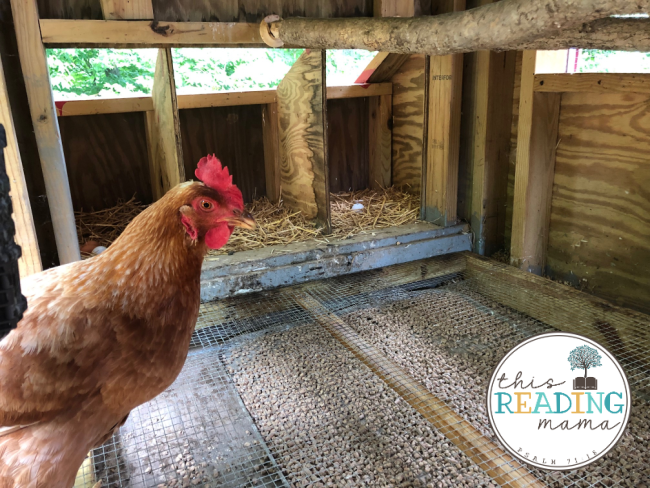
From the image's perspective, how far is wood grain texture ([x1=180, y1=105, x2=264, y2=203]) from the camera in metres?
3.25

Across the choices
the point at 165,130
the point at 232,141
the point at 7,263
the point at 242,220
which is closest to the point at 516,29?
the point at 242,220

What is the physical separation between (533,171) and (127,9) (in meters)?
2.06

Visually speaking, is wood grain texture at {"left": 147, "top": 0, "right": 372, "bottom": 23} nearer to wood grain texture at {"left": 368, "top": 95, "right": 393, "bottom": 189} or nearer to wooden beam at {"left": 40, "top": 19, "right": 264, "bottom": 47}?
wooden beam at {"left": 40, "top": 19, "right": 264, "bottom": 47}

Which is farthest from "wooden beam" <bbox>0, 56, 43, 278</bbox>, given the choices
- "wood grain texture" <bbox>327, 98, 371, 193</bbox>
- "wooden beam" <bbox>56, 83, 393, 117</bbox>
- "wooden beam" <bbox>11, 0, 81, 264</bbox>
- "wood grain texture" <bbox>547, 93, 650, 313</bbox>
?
"wood grain texture" <bbox>547, 93, 650, 313</bbox>

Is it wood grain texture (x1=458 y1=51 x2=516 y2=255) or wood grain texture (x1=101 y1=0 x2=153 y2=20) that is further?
wood grain texture (x1=458 y1=51 x2=516 y2=255)

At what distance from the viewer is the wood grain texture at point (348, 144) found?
3.67 metres

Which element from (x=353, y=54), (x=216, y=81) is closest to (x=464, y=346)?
(x=216, y=81)

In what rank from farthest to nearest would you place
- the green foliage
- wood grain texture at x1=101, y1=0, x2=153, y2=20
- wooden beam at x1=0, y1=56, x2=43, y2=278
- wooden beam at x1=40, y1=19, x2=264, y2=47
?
the green foliage → wood grain texture at x1=101, y1=0, x2=153, y2=20 → wooden beam at x1=40, y1=19, x2=264, y2=47 → wooden beam at x1=0, y1=56, x2=43, y2=278

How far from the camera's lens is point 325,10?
2.62 metres

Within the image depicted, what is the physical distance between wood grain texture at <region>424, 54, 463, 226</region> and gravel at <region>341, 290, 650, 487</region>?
665 millimetres

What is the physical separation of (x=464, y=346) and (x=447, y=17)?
3.97ft

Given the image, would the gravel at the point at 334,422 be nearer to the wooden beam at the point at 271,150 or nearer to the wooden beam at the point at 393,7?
the wooden beam at the point at 271,150

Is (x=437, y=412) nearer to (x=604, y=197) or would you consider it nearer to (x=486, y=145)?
(x=604, y=197)

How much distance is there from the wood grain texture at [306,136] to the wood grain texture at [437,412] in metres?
0.93
